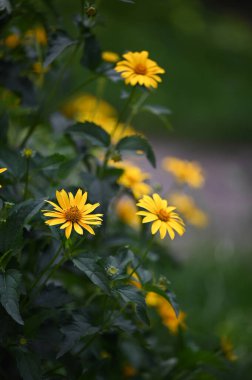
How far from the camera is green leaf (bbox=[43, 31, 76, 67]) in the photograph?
131cm

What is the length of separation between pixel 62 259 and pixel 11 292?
0.15 metres

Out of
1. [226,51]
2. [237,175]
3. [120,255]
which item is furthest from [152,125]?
[120,255]

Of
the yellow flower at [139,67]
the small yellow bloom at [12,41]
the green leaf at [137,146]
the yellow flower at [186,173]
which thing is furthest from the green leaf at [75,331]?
the small yellow bloom at [12,41]

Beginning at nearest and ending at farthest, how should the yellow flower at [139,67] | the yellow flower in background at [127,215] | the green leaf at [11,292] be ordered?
1. the green leaf at [11,292]
2. the yellow flower at [139,67]
3. the yellow flower in background at [127,215]

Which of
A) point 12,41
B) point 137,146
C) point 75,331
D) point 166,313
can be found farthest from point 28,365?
point 12,41

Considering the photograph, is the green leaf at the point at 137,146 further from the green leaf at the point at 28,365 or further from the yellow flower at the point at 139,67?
the green leaf at the point at 28,365

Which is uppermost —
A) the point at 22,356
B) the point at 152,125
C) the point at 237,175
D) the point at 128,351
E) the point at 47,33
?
the point at 47,33

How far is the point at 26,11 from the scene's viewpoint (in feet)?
4.74

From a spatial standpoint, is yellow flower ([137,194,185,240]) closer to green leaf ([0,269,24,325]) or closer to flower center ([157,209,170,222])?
flower center ([157,209,170,222])

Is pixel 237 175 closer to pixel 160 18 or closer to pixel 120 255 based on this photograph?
pixel 120 255

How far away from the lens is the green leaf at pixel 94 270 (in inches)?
40.7

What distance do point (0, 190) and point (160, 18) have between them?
628 centimetres

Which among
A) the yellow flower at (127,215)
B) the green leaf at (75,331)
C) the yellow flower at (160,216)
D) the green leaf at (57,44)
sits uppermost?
the green leaf at (57,44)

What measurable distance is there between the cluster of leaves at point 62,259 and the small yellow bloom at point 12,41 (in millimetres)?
37
